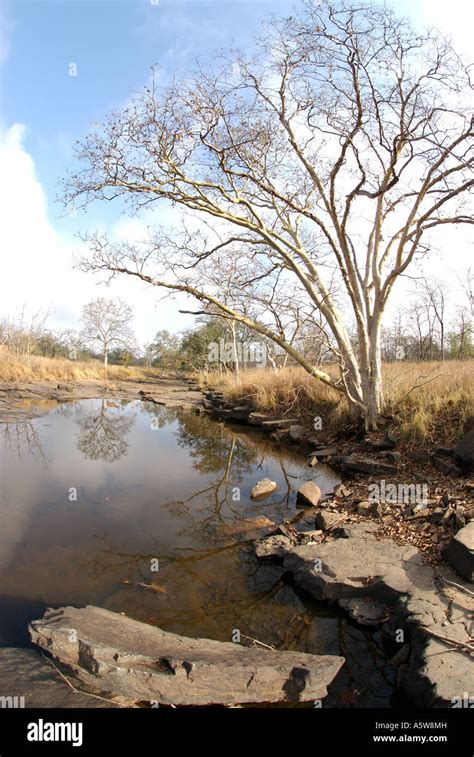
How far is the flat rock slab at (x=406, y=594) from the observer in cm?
276

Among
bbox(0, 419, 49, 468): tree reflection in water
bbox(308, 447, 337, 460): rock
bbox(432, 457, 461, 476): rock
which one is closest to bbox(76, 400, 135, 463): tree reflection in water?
bbox(0, 419, 49, 468): tree reflection in water

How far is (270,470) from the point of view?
29.6 ft

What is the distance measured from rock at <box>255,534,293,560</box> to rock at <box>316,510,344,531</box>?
2.08ft

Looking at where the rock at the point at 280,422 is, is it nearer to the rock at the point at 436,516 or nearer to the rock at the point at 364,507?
the rock at the point at 364,507

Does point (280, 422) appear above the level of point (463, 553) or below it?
above

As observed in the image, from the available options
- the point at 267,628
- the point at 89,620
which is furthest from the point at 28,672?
the point at 267,628

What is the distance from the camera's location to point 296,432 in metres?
11.7

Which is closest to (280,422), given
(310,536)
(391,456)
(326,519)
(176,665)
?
(391,456)

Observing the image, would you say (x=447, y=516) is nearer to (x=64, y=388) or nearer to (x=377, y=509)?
(x=377, y=509)

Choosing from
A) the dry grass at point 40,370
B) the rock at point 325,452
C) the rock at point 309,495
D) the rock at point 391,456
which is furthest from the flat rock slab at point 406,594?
the dry grass at point 40,370

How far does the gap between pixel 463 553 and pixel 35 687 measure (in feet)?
11.7

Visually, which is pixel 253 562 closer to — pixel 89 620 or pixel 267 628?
pixel 267 628

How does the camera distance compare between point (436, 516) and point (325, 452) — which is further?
→ point (325, 452)

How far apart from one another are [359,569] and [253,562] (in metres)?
1.17
